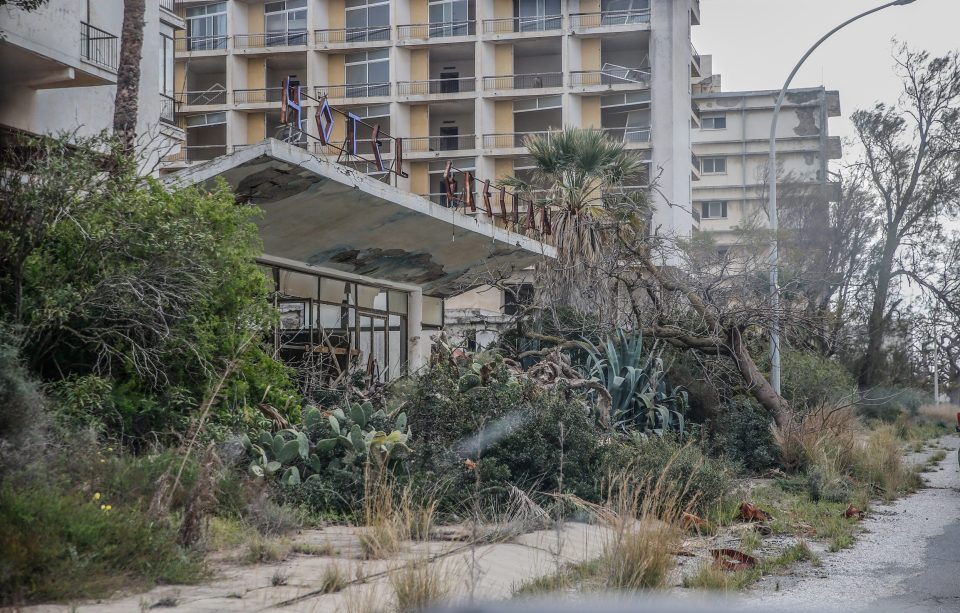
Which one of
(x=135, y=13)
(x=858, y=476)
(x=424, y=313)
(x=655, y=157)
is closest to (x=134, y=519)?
(x=858, y=476)

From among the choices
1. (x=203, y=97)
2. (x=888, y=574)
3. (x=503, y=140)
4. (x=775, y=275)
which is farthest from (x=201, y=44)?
(x=888, y=574)

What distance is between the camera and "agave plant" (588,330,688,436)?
17.3 metres

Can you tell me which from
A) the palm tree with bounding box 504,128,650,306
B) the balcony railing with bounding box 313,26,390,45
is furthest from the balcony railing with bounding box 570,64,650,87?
the palm tree with bounding box 504,128,650,306

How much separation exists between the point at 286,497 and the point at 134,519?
3.38 meters

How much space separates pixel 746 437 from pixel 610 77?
36724mm

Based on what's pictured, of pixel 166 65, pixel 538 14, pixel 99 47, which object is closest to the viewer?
pixel 99 47

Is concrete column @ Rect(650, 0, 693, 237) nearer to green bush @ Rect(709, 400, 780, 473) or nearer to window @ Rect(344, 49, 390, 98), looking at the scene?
window @ Rect(344, 49, 390, 98)

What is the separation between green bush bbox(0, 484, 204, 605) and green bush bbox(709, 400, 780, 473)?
11533 millimetres

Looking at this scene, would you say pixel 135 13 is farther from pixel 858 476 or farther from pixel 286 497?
pixel 858 476

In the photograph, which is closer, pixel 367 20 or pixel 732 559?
pixel 732 559

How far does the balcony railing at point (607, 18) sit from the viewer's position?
51656 mm

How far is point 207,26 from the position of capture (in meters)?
55.1

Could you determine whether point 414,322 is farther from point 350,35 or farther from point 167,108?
point 350,35

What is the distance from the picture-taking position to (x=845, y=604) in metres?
7.71
